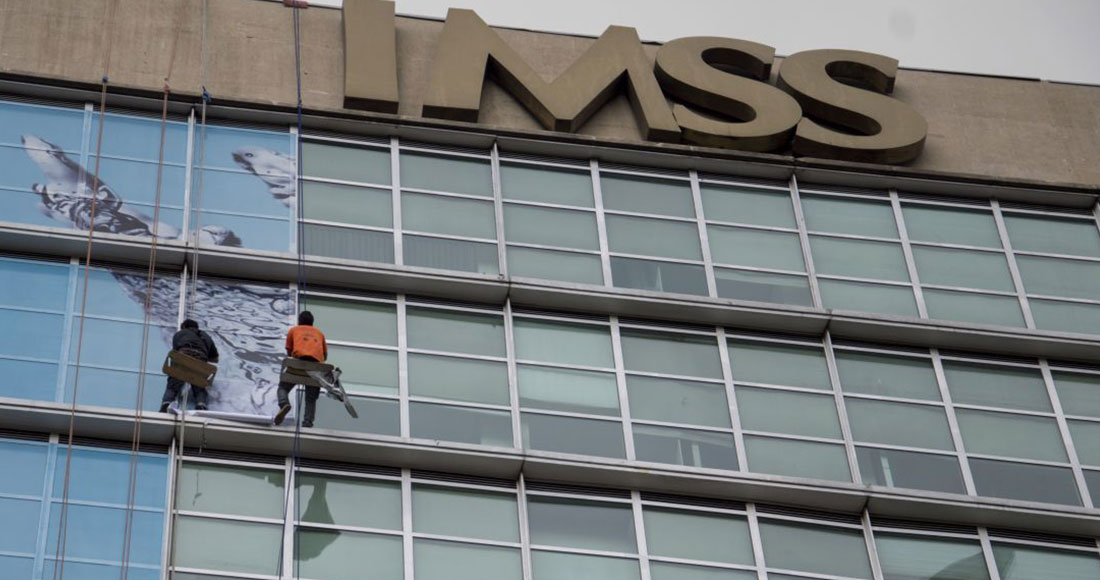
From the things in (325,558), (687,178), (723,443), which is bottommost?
(325,558)

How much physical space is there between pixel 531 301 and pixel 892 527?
6482mm

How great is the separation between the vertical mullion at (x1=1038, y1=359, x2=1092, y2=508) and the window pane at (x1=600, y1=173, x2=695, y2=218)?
622 centimetres

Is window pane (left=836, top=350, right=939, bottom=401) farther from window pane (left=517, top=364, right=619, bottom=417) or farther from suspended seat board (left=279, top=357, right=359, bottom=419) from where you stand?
suspended seat board (left=279, top=357, right=359, bottom=419)

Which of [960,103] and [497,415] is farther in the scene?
Result: [960,103]

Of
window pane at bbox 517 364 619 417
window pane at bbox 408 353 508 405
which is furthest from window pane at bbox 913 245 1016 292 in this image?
window pane at bbox 408 353 508 405

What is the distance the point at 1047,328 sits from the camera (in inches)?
1399

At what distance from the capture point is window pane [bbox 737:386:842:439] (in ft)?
109

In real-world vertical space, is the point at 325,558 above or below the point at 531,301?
below

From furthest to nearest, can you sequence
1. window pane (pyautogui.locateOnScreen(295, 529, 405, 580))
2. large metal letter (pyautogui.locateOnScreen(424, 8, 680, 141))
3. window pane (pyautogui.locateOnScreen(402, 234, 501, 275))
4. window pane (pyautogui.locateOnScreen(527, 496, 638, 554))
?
large metal letter (pyautogui.locateOnScreen(424, 8, 680, 141)) → window pane (pyautogui.locateOnScreen(402, 234, 501, 275)) → window pane (pyautogui.locateOnScreen(527, 496, 638, 554)) → window pane (pyautogui.locateOnScreen(295, 529, 405, 580))

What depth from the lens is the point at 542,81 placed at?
36.6 meters

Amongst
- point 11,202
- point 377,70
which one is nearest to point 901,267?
point 377,70

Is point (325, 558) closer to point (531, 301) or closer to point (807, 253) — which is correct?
point (531, 301)

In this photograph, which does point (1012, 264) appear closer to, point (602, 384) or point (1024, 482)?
point (1024, 482)

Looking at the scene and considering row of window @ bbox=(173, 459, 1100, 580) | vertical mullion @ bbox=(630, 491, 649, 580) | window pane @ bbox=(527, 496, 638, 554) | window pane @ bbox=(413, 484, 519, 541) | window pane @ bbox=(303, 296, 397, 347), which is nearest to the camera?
row of window @ bbox=(173, 459, 1100, 580)
